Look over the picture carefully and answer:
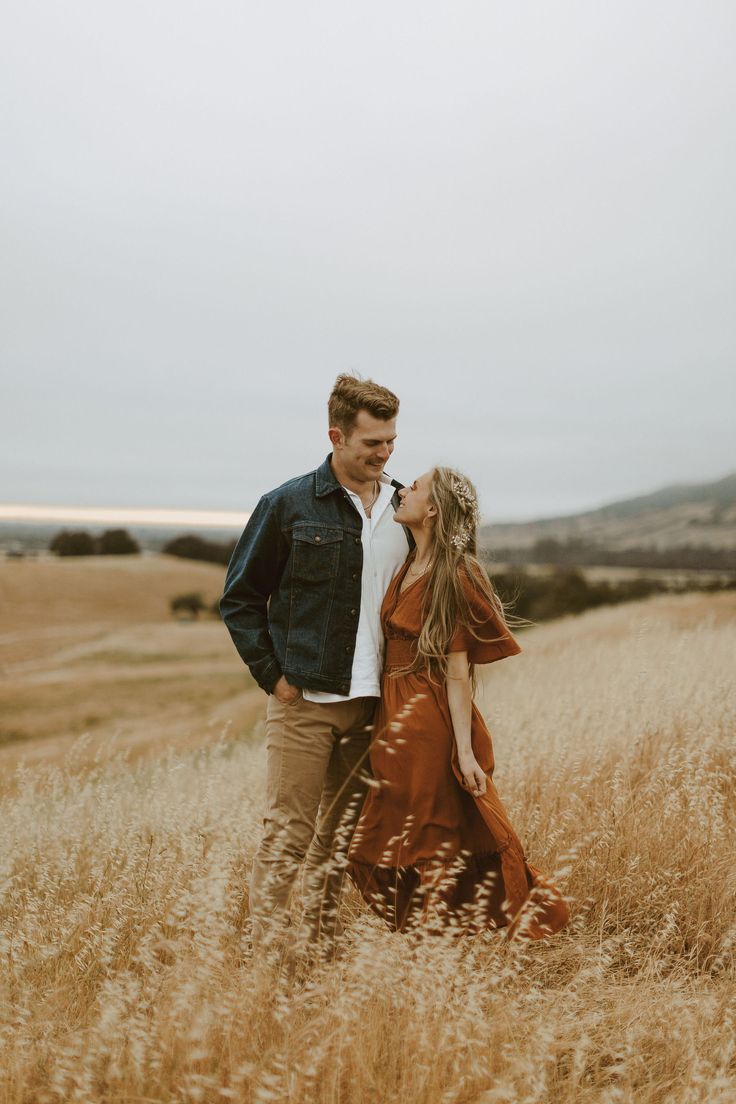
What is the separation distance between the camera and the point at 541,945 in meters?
3.77

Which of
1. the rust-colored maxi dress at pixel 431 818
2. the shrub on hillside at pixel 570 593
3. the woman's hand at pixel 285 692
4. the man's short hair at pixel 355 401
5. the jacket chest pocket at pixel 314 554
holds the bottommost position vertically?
the shrub on hillside at pixel 570 593

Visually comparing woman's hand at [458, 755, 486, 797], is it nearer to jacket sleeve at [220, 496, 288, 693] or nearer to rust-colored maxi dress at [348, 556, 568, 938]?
rust-colored maxi dress at [348, 556, 568, 938]

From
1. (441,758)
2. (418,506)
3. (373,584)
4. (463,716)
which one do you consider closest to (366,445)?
(418,506)

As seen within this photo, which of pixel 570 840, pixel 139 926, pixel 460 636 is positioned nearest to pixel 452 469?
pixel 460 636

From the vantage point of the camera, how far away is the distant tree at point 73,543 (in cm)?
→ 6919

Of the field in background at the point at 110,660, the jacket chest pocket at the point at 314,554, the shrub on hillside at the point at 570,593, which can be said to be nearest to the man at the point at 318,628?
the jacket chest pocket at the point at 314,554

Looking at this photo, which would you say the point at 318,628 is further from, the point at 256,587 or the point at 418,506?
the point at 418,506

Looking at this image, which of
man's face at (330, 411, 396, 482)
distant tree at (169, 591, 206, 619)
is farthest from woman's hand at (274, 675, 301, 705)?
distant tree at (169, 591, 206, 619)

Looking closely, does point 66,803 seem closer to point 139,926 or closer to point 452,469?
point 139,926

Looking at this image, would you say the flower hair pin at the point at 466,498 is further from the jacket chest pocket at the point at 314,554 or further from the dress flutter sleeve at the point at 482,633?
the jacket chest pocket at the point at 314,554

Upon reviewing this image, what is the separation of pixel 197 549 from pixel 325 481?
6913cm

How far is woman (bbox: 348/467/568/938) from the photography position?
3.49m

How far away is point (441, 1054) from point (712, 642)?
880 cm

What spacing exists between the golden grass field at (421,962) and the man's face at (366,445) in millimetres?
1772
